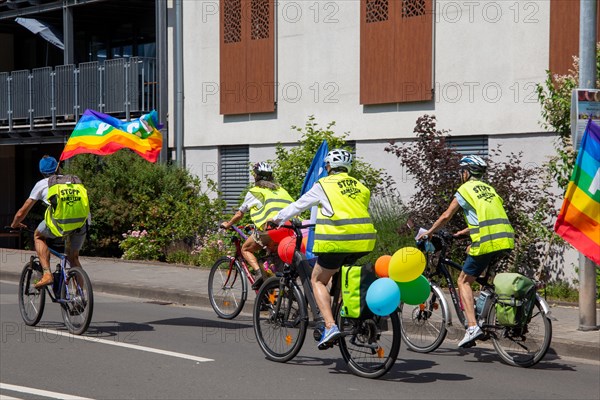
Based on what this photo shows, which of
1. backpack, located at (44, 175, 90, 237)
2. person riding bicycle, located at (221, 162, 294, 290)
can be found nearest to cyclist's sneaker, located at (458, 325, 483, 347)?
person riding bicycle, located at (221, 162, 294, 290)

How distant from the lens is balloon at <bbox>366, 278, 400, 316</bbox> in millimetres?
7863

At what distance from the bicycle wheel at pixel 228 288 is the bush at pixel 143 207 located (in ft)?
21.6

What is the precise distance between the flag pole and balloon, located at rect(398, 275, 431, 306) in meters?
2.44

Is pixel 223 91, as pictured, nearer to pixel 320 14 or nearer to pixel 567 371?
pixel 320 14

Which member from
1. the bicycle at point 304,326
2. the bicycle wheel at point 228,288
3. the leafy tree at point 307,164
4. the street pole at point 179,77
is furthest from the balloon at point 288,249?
the street pole at point 179,77

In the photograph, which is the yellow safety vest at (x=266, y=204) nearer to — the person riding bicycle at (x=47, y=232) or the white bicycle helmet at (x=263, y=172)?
the white bicycle helmet at (x=263, y=172)

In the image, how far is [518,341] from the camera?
894 centimetres

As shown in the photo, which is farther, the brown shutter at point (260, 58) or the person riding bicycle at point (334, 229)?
the brown shutter at point (260, 58)

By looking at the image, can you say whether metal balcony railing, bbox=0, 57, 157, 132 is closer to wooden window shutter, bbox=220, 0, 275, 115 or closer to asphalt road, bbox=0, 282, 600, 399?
wooden window shutter, bbox=220, 0, 275, 115

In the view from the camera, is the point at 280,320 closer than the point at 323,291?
No

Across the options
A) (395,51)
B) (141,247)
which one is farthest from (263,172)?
(141,247)

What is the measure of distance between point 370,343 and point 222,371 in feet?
4.46

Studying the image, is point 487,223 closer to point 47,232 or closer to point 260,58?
point 47,232

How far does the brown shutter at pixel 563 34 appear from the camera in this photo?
1405 cm
